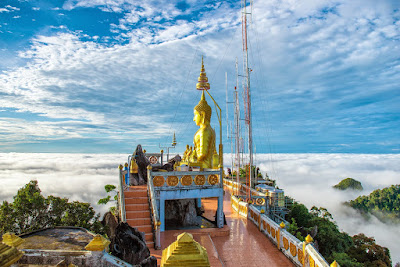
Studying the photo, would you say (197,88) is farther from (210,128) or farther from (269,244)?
(269,244)

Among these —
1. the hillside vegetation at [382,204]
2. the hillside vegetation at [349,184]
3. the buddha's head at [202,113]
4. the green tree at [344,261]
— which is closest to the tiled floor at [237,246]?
the green tree at [344,261]

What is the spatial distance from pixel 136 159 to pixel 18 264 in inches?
396

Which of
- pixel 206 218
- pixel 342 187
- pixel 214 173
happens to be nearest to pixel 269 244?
pixel 214 173

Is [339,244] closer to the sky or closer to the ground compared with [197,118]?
closer to the ground

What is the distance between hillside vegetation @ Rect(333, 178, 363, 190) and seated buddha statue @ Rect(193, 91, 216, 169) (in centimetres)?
4739

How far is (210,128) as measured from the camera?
61.3ft

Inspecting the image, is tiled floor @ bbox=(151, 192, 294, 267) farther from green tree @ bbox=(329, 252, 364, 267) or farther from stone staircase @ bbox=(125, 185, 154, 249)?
green tree @ bbox=(329, 252, 364, 267)

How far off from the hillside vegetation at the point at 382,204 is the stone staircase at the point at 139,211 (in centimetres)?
4769

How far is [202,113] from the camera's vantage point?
1850cm

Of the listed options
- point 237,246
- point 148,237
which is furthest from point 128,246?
point 237,246

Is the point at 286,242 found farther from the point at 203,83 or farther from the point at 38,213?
the point at 203,83

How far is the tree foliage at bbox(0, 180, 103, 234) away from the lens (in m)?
10.0

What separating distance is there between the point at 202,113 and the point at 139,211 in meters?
8.47

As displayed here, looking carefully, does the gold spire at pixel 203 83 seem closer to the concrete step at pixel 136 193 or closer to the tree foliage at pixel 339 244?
the concrete step at pixel 136 193
